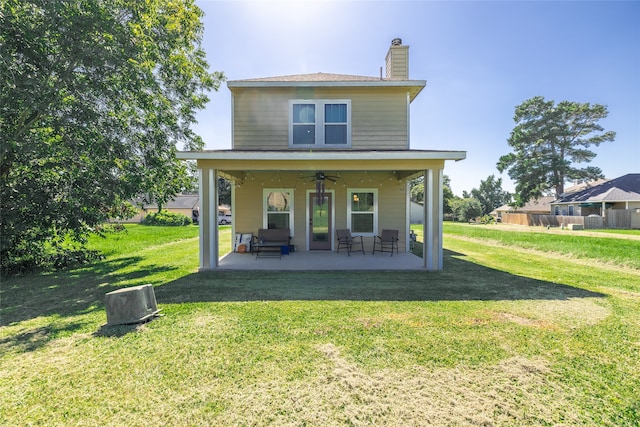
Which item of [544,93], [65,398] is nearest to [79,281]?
[65,398]

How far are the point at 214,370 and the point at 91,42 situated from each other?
24.5ft

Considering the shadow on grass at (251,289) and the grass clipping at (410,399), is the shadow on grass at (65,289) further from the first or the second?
the grass clipping at (410,399)

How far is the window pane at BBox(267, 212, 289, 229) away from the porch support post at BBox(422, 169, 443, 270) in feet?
15.6

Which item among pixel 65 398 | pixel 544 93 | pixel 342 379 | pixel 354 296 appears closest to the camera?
pixel 65 398

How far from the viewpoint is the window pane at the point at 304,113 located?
941cm

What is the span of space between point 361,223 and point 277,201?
310cm

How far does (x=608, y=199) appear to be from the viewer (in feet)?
81.4

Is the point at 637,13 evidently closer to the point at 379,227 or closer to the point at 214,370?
the point at 379,227

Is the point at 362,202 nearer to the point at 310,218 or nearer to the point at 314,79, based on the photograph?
the point at 310,218

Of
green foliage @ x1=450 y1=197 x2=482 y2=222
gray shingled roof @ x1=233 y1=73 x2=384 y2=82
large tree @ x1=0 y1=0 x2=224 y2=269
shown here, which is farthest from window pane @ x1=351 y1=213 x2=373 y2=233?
green foliage @ x1=450 y1=197 x2=482 y2=222

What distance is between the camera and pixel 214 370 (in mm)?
2723

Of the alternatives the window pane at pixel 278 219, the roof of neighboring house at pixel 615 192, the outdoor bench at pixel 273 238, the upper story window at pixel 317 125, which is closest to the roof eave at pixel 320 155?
the upper story window at pixel 317 125

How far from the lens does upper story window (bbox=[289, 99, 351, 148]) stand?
941 cm

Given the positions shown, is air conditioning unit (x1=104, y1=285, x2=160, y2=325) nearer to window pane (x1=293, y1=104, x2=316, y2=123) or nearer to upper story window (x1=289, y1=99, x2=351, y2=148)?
upper story window (x1=289, y1=99, x2=351, y2=148)
